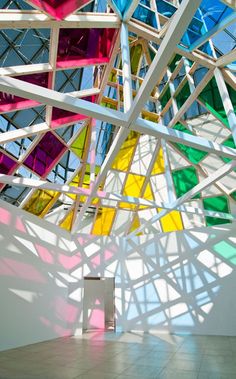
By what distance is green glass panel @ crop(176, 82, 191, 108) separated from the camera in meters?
10.9

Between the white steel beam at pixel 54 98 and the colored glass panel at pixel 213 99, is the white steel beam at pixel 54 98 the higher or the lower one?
the lower one

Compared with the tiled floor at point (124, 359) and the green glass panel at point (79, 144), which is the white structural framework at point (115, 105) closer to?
the green glass panel at point (79, 144)

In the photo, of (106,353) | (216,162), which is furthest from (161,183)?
(106,353)

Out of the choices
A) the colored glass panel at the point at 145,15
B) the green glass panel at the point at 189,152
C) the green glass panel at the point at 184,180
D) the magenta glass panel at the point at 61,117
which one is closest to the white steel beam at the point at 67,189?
the magenta glass panel at the point at 61,117

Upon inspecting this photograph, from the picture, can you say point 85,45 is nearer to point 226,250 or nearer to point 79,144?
point 79,144

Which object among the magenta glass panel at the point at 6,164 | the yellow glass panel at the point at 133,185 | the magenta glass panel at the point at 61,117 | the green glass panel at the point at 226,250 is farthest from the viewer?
the yellow glass panel at the point at 133,185

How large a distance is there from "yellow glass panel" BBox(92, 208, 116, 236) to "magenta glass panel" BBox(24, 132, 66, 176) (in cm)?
530

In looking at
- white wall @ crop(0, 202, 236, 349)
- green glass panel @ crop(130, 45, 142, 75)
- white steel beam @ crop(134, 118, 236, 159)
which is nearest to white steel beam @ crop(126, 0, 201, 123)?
white steel beam @ crop(134, 118, 236, 159)

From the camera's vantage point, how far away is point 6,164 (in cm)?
983

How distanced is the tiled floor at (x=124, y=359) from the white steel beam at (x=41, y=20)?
713cm

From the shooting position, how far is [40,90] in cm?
468

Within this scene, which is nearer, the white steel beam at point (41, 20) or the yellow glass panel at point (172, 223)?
the white steel beam at point (41, 20)

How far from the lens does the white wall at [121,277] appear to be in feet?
30.3

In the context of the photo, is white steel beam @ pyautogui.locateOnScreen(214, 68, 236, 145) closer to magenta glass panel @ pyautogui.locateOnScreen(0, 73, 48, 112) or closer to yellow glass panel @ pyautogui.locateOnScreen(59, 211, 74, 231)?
magenta glass panel @ pyautogui.locateOnScreen(0, 73, 48, 112)
